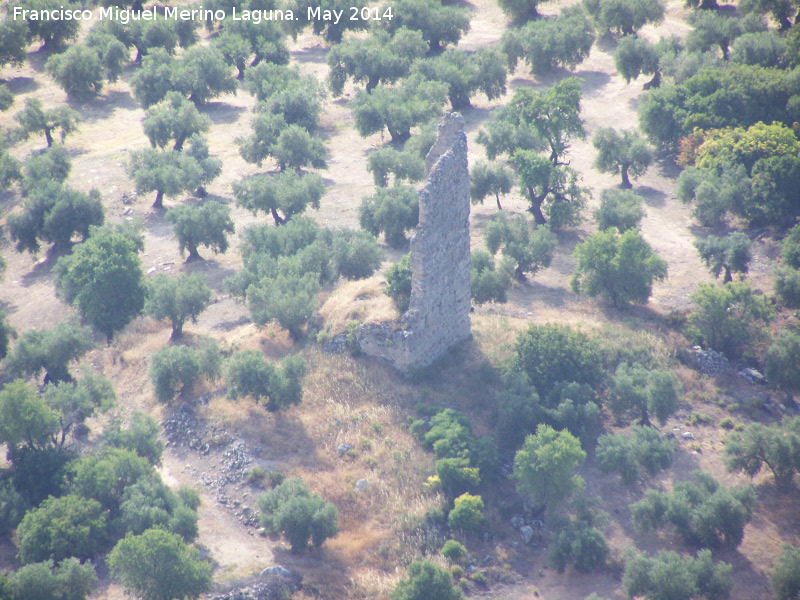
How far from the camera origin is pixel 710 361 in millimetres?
29156

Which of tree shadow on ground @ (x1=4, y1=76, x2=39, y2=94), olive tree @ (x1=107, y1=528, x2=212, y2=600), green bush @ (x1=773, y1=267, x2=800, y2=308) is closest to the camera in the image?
olive tree @ (x1=107, y1=528, x2=212, y2=600)

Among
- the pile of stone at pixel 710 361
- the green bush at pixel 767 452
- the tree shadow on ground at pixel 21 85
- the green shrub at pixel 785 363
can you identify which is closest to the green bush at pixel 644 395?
the green bush at pixel 767 452

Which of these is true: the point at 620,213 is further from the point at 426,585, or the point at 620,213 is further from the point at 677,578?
the point at 426,585

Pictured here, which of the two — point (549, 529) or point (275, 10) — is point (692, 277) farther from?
point (275, 10)

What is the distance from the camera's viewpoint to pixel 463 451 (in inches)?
920

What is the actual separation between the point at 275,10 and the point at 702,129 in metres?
42.1

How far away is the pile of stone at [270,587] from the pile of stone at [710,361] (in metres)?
18.5

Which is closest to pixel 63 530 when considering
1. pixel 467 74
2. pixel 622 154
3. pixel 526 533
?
pixel 526 533

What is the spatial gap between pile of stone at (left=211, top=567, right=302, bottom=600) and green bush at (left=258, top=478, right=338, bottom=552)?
1100mm

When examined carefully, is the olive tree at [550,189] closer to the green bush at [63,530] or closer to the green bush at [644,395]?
the green bush at [644,395]

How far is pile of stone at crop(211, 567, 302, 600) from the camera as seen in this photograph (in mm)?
19422

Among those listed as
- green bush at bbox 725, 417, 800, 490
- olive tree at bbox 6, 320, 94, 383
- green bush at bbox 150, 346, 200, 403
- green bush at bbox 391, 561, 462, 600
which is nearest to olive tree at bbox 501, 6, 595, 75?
green bush at bbox 150, 346, 200, 403

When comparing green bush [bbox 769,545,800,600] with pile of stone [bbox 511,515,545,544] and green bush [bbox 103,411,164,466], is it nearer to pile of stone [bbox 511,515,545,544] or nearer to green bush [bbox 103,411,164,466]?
pile of stone [bbox 511,515,545,544]

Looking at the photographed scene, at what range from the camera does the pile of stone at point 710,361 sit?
28.9 meters
